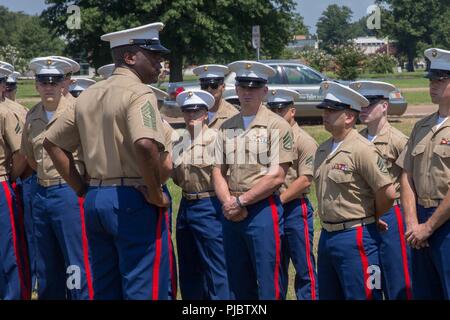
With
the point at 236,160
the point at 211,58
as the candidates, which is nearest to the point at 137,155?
the point at 236,160

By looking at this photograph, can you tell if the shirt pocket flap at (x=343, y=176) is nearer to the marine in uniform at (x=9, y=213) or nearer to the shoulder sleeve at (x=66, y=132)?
the shoulder sleeve at (x=66, y=132)

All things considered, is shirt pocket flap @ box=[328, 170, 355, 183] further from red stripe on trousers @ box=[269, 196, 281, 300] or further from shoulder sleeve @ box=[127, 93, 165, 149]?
shoulder sleeve @ box=[127, 93, 165, 149]

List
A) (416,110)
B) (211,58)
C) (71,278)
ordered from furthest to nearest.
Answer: (211,58) < (416,110) < (71,278)

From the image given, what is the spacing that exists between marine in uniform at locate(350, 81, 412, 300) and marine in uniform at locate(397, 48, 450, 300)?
0.41 meters

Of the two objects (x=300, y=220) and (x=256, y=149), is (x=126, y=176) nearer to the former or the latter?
(x=256, y=149)

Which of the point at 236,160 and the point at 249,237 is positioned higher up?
the point at 236,160

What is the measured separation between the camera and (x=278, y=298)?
5809 millimetres

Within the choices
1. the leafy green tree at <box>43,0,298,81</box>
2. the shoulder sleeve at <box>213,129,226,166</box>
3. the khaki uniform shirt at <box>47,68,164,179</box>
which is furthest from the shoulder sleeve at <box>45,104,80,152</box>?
the leafy green tree at <box>43,0,298,81</box>

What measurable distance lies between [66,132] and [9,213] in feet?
6.59

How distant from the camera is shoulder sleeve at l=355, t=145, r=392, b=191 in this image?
5.39m

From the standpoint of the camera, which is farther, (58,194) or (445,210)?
(58,194)

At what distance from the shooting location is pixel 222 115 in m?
7.27

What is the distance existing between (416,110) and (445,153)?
20.0 meters

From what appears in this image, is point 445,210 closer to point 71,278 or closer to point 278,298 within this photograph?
point 278,298
